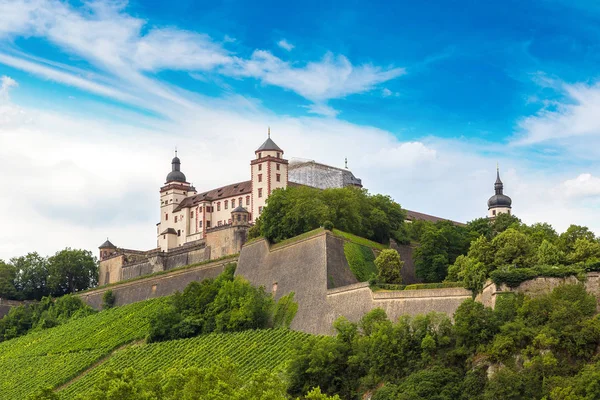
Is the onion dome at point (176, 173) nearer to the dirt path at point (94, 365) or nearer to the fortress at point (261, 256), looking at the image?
the fortress at point (261, 256)

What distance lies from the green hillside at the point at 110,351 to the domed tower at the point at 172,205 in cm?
971

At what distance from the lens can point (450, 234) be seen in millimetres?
67250

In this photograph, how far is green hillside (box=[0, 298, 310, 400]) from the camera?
58.8m

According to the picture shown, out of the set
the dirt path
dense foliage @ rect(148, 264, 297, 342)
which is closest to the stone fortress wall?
dense foliage @ rect(148, 264, 297, 342)

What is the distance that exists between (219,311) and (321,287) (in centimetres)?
748

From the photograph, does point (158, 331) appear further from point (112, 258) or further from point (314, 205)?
point (112, 258)

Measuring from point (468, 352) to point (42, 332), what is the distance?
43.1m

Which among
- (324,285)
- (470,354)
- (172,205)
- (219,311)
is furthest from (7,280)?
(470,354)

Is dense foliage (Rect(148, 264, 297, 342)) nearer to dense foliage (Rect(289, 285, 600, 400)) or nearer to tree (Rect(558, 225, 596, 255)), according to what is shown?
dense foliage (Rect(289, 285, 600, 400))

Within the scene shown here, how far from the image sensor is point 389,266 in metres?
61.2

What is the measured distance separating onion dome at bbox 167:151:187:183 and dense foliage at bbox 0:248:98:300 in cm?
971

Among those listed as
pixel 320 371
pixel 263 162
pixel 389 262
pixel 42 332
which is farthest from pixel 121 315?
pixel 320 371

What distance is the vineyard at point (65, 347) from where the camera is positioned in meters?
67.4

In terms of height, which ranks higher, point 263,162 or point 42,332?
point 263,162
